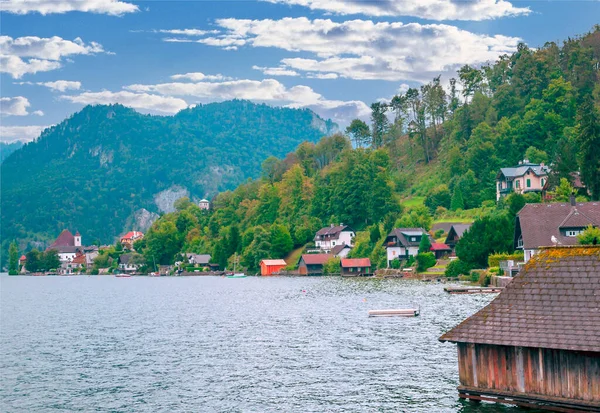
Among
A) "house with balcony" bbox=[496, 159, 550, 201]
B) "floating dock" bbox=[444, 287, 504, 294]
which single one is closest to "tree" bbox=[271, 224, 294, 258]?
"house with balcony" bbox=[496, 159, 550, 201]

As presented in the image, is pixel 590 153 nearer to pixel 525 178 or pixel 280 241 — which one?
pixel 525 178

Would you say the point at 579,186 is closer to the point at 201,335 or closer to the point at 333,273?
the point at 333,273

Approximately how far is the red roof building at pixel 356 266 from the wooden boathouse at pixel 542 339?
121641 millimetres

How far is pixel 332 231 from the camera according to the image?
595ft

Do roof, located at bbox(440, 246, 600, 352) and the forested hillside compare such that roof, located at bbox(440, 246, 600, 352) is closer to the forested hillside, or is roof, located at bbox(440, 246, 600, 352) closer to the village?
the village

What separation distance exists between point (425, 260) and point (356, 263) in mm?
26606

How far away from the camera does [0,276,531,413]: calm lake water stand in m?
32.6

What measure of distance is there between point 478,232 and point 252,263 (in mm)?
96071

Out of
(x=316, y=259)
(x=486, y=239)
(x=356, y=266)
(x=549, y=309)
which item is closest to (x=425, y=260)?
(x=486, y=239)

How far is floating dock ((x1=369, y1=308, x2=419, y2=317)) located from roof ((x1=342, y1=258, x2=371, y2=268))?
8509 centimetres

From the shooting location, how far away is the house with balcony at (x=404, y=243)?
14025 centimetres

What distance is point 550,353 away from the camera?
81.9 ft

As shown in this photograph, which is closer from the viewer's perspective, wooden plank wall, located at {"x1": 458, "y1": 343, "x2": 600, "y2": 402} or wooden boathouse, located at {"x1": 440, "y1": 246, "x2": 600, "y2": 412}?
wooden plank wall, located at {"x1": 458, "y1": 343, "x2": 600, "y2": 402}

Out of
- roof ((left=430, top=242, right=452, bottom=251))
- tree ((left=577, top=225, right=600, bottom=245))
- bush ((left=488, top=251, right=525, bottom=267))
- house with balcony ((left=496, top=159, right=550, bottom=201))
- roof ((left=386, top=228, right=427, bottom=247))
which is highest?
house with balcony ((left=496, top=159, right=550, bottom=201))
